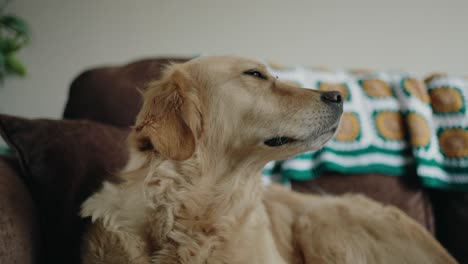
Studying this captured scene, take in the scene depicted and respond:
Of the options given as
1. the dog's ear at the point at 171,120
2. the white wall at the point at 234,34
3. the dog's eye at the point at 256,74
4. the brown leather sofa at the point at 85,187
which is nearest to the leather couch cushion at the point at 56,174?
the brown leather sofa at the point at 85,187

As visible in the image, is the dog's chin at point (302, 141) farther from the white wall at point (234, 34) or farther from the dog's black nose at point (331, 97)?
the white wall at point (234, 34)

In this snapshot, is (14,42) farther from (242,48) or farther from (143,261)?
(143,261)

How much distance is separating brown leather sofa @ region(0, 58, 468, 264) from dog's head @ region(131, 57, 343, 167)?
295mm

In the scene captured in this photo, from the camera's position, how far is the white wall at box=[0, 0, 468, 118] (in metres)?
2.41

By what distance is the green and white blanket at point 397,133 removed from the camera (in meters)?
1.59

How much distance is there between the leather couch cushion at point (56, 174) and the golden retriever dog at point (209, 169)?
11cm

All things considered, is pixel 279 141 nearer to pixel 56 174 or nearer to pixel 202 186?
pixel 202 186

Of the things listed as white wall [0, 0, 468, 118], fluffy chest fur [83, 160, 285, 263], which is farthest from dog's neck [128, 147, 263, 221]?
white wall [0, 0, 468, 118]

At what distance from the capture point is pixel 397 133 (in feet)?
5.48

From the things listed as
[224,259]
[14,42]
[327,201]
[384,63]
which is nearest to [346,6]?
[384,63]

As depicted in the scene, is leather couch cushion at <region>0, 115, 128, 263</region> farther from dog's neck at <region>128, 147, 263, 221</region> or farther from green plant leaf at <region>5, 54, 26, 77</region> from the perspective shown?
green plant leaf at <region>5, 54, 26, 77</region>

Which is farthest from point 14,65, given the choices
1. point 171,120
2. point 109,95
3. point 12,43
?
point 171,120

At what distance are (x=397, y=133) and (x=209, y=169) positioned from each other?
3.51ft

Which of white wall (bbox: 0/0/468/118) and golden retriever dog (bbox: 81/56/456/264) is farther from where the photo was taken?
white wall (bbox: 0/0/468/118)
